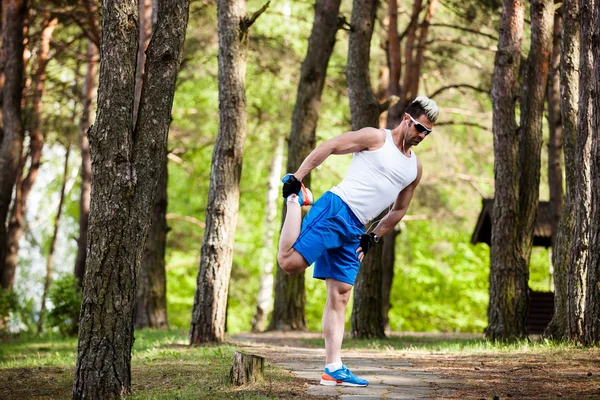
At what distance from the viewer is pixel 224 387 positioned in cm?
660

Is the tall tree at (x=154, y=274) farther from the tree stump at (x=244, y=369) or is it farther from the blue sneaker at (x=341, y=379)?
the blue sneaker at (x=341, y=379)

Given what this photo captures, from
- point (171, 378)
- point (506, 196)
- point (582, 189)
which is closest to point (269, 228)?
point (506, 196)

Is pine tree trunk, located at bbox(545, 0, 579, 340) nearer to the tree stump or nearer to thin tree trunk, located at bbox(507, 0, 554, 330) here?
thin tree trunk, located at bbox(507, 0, 554, 330)

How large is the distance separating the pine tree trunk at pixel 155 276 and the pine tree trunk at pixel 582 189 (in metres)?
9.58

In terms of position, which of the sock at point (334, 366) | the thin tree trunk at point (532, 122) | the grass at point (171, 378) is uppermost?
the thin tree trunk at point (532, 122)

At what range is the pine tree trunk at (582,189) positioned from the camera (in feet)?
30.7

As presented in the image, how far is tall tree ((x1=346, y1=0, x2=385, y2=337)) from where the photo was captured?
13594 mm

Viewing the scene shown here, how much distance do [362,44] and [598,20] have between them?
5.67 m

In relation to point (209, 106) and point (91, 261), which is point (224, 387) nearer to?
point (91, 261)

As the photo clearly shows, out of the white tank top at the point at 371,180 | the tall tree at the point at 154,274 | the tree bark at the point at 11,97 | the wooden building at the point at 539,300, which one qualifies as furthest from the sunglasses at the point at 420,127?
the wooden building at the point at 539,300

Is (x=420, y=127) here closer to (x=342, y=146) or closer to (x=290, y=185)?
(x=342, y=146)

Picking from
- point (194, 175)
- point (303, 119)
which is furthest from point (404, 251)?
point (303, 119)

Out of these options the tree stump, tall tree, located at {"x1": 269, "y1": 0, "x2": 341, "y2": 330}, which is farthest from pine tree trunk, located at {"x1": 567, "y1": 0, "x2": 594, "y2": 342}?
tall tree, located at {"x1": 269, "y1": 0, "x2": 341, "y2": 330}

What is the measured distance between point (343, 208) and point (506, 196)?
6.09 m
